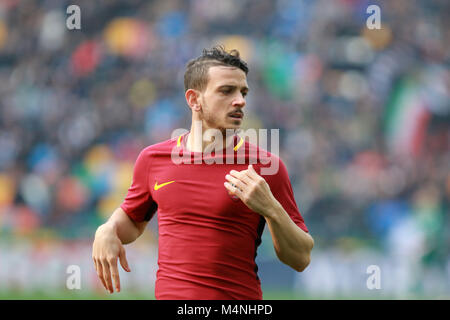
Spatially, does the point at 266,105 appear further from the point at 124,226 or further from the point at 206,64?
the point at 124,226

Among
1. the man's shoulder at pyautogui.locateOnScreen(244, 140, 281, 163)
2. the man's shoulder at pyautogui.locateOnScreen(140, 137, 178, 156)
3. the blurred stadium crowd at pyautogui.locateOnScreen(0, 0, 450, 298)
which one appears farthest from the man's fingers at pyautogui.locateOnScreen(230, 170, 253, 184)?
the blurred stadium crowd at pyautogui.locateOnScreen(0, 0, 450, 298)

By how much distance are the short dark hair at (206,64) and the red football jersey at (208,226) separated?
43 centimetres

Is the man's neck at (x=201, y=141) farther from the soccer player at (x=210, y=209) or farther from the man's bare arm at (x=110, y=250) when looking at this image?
the man's bare arm at (x=110, y=250)

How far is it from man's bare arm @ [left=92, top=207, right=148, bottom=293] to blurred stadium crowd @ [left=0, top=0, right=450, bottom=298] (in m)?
9.04

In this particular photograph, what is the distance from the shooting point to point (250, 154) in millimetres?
4078

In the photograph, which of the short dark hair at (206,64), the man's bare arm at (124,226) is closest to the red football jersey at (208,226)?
the man's bare arm at (124,226)

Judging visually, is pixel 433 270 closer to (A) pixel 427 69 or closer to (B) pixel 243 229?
(A) pixel 427 69

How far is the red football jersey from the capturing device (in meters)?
3.78

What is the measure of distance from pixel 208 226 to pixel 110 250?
57 centimetres

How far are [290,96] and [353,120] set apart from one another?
5.15 feet

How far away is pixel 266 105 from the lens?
15.4 meters

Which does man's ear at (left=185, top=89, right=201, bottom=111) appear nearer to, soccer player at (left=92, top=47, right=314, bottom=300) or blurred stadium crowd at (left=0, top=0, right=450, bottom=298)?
soccer player at (left=92, top=47, right=314, bottom=300)
